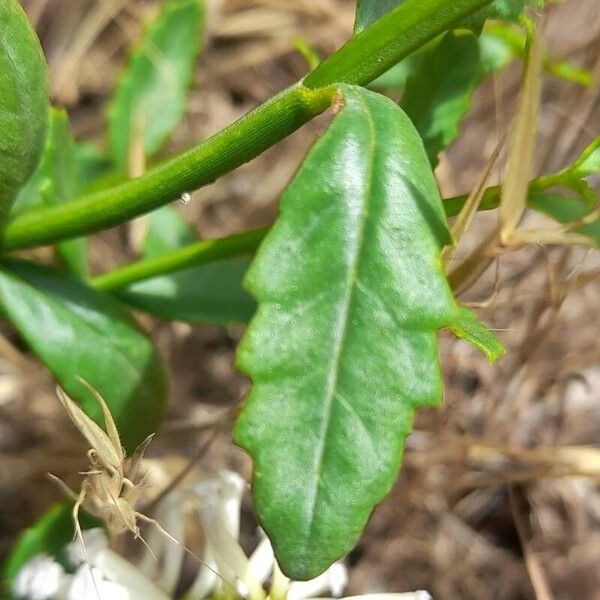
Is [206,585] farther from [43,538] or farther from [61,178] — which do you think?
[61,178]

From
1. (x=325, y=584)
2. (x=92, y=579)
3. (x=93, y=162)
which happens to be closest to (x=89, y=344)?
(x=92, y=579)

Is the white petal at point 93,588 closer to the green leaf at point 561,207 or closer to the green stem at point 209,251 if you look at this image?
the green stem at point 209,251

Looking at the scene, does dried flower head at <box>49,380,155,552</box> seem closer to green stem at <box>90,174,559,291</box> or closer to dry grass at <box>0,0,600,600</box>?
green stem at <box>90,174,559,291</box>

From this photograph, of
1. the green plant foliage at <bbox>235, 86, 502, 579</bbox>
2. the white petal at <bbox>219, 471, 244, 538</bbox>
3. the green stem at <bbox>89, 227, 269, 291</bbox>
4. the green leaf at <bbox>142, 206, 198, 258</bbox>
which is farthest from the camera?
the green leaf at <bbox>142, 206, 198, 258</bbox>

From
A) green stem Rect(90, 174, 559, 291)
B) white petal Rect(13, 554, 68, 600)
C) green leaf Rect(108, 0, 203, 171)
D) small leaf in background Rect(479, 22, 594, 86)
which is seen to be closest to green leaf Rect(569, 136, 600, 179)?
green stem Rect(90, 174, 559, 291)

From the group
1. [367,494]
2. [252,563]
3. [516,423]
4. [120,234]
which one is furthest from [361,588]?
[367,494]

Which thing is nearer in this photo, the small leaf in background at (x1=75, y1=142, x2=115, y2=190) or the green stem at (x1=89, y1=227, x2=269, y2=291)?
the green stem at (x1=89, y1=227, x2=269, y2=291)

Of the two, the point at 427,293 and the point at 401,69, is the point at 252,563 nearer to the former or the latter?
the point at 427,293

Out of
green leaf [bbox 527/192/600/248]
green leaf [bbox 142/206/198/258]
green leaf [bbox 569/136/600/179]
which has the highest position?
green leaf [bbox 569/136/600/179]
